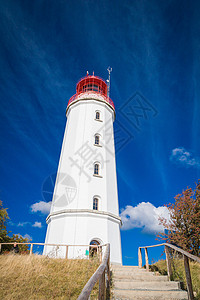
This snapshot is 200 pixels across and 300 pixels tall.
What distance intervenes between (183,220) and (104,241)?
5168 millimetres

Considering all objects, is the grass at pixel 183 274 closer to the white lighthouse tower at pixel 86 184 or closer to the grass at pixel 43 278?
the grass at pixel 43 278

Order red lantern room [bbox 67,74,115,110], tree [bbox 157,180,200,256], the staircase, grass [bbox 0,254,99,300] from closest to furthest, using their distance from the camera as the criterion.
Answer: the staircase, grass [bbox 0,254,99,300], tree [bbox 157,180,200,256], red lantern room [bbox 67,74,115,110]

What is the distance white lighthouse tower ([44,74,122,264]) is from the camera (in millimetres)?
13805

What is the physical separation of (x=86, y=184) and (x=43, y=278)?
9.08 meters

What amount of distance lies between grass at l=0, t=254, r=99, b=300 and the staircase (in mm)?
740

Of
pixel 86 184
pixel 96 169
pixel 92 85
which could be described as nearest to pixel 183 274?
pixel 86 184

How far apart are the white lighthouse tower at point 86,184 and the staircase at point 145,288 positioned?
6370mm

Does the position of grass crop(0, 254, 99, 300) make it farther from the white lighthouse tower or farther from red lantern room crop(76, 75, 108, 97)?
red lantern room crop(76, 75, 108, 97)

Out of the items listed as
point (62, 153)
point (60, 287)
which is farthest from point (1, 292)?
point (62, 153)

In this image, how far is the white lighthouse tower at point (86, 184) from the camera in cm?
1380

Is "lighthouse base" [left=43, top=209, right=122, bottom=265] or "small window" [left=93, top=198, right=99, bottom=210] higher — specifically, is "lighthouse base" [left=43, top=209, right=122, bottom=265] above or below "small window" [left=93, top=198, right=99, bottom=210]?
below

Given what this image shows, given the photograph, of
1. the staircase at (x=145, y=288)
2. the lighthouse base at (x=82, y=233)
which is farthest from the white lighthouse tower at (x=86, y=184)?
the staircase at (x=145, y=288)

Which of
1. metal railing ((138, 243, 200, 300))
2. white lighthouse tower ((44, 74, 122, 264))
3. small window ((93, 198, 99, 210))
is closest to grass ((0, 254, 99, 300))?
metal railing ((138, 243, 200, 300))

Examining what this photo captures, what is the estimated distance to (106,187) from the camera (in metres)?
16.1
